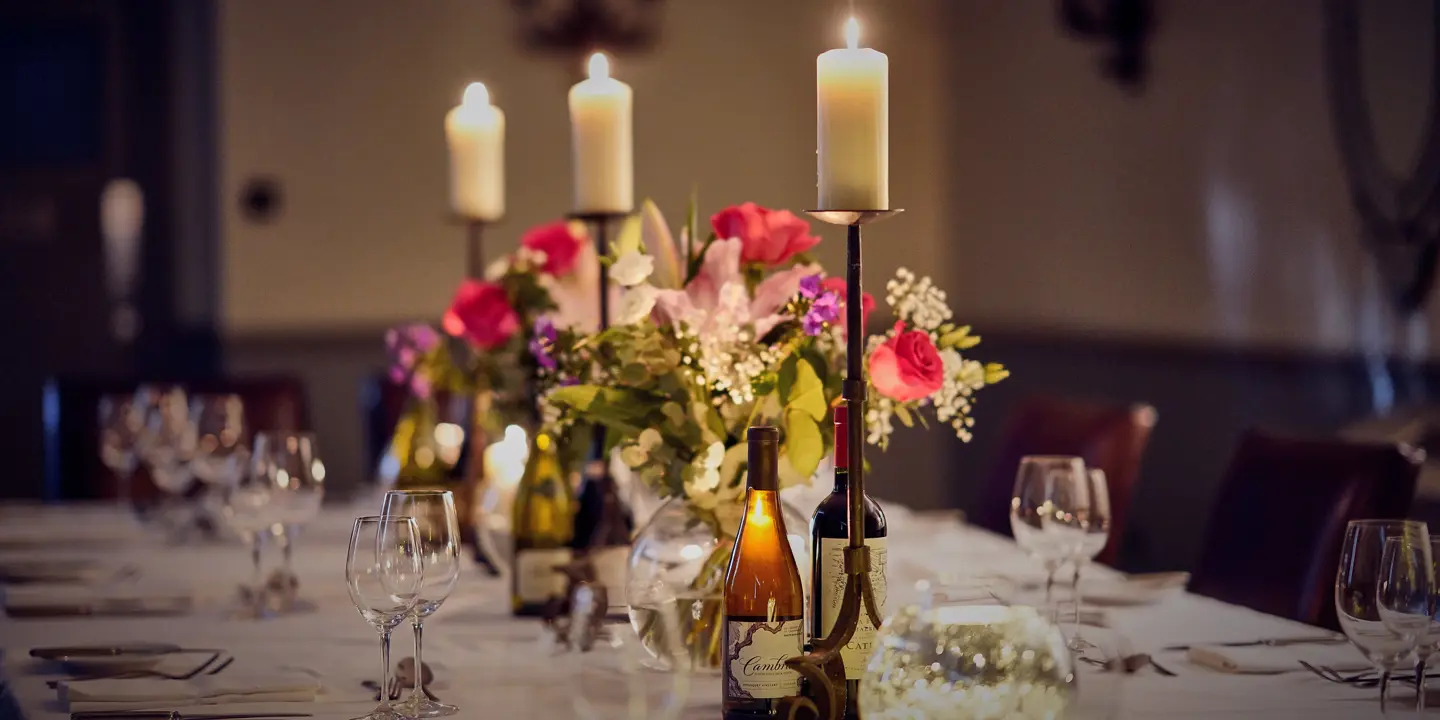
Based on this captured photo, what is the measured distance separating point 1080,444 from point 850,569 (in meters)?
1.42

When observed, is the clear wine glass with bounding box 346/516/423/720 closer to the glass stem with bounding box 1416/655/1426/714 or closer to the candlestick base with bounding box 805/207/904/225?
the candlestick base with bounding box 805/207/904/225

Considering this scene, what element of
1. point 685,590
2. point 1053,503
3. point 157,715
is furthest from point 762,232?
point 157,715

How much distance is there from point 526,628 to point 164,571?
68 cm

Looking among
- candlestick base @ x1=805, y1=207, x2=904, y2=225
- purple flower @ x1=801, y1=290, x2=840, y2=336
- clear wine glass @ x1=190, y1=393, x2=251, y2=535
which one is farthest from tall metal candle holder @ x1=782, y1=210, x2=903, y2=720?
clear wine glass @ x1=190, y1=393, x2=251, y2=535

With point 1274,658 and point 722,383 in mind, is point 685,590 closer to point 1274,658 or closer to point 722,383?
point 722,383

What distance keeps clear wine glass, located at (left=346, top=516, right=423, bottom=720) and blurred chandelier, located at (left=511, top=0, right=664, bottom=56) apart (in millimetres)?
4242

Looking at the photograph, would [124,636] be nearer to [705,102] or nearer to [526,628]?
[526,628]

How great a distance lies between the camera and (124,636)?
1.62 metres

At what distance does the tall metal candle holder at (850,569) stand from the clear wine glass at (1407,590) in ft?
1.23

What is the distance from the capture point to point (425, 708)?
1.27 metres

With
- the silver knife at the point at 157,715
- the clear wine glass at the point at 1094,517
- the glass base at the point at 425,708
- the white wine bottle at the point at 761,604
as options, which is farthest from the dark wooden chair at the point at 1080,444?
the silver knife at the point at 157,715

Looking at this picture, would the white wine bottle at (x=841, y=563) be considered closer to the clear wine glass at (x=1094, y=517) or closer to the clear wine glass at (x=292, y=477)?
the clear wine glass at (x=1094, y=517)

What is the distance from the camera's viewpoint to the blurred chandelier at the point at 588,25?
17.4ft

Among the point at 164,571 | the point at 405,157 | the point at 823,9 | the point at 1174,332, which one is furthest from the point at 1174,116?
the point at 164,571
